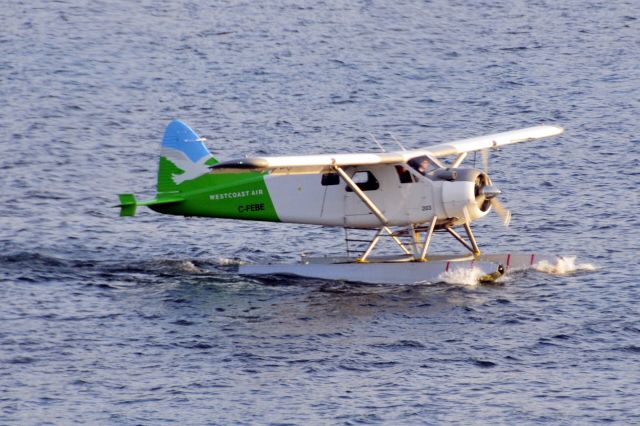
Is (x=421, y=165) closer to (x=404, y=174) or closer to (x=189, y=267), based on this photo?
(x=404, y=174)

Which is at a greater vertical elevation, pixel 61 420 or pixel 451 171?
pixel 451 171

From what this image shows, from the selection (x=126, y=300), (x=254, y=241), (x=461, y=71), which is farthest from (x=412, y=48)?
(x=126, y=300)

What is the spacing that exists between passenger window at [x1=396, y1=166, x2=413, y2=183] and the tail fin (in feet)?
14.9

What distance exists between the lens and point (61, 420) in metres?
24.5

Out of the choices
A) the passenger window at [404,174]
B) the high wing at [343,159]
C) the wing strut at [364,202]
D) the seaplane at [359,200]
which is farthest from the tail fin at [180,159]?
the passenger window at [404,174]

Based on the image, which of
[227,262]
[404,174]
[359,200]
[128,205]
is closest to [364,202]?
[359,200]

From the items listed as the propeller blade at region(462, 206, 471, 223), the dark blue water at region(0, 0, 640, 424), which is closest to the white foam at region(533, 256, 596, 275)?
the dark blue water at region(0, 0, 640, 424)

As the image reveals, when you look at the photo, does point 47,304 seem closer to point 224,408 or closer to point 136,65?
point 224,408

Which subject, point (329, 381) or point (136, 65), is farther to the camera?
point (136, 65)

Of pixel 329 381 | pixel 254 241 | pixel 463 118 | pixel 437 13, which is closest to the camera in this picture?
pixel 329 381

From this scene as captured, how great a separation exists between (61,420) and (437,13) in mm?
42960

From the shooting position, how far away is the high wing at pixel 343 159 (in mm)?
28766

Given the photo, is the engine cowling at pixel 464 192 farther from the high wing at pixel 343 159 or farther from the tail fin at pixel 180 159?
the tail fin at pixel 180 159

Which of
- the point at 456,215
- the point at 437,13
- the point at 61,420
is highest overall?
the point at 437,13
